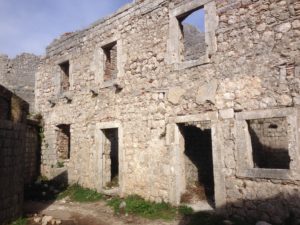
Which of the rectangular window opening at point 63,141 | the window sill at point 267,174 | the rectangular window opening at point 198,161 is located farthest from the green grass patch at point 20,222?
the rectangular window opening at point 63,141

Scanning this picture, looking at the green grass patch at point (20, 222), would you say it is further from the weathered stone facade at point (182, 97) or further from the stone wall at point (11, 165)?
the weathered stone facade at point (182, 97)

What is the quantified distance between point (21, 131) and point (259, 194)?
16.9ft

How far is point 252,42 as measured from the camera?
6.12 m

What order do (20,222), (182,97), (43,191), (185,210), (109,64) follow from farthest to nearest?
1. (109,64)
2. (43,191)
3. (182,97)
4. (185,210)
5. (20,222)

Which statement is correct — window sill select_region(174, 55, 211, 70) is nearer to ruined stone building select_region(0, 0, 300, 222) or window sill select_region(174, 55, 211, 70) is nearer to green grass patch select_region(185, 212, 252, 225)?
ruined stone building select_region(0, 0, 300, 222)

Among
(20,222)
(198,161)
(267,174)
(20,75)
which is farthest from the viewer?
(20,75)

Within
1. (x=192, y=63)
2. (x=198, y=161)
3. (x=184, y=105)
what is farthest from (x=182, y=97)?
(x=198, y=161)

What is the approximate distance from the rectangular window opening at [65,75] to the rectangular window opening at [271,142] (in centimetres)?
695

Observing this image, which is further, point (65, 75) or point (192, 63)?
point (65, 75)

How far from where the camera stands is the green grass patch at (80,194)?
8891mm

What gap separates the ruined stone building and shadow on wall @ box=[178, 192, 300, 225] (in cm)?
2

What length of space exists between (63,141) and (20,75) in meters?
7.08

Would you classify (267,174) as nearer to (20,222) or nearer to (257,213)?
(257,213)

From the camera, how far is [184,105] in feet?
23.7
